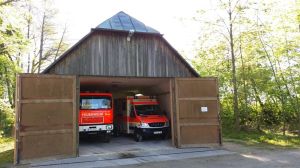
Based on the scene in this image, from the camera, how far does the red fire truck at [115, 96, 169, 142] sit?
1633cm

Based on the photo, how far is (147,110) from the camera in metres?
17.5

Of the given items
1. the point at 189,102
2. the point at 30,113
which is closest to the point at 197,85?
the point at 189,102

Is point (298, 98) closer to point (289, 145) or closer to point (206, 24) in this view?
point (289, 145)

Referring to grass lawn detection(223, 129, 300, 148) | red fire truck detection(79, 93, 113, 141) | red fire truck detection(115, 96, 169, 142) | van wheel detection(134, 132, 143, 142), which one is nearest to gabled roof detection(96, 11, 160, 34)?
red fire truck detection(79, 93, 113, 141)

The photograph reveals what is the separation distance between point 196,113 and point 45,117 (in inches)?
264

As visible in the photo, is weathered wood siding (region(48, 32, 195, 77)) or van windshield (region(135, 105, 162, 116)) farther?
van windshield (region(135, 105, 162, 116))

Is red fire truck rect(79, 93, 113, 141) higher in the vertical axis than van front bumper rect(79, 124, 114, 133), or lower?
higher

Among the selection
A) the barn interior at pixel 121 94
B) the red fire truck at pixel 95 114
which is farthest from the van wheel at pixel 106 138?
the barn interior at pixel 121 94

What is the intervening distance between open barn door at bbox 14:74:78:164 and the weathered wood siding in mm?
785

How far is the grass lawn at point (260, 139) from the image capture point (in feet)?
51.2

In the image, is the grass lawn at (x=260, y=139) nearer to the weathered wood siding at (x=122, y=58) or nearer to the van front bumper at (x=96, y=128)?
the weathered wood siding at (x=122, y=58)

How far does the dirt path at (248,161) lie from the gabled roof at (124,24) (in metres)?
6.17

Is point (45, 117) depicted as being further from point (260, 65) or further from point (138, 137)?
point (260, 65)

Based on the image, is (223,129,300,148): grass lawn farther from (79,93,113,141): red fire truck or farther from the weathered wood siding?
(79,93,113,141): red fire truck
